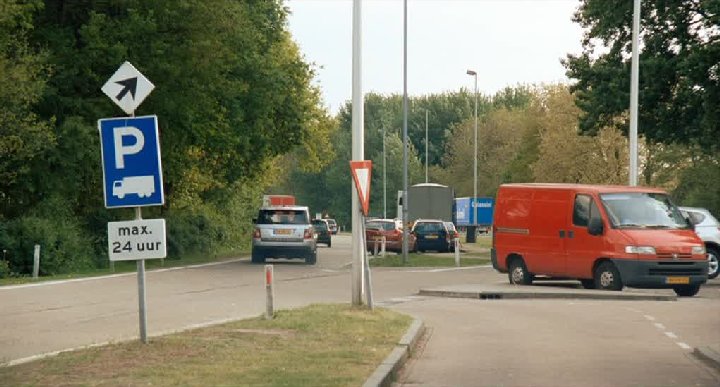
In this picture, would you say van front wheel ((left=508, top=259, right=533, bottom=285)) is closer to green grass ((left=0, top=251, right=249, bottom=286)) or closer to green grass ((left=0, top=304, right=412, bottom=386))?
green grass ((left=0, top=251, right=249, bottom=286))

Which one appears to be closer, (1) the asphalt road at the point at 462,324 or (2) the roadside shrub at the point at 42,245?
(1) the asphalt road at the point at 462,324

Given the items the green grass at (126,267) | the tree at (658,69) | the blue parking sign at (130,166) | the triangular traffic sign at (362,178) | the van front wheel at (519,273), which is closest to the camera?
the blue parking sign at (130,166)

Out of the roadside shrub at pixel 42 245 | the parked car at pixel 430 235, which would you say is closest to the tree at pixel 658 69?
the parked car at pixel 430 235

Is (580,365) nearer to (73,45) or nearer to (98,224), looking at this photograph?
(73,45)

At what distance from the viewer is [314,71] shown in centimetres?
5369

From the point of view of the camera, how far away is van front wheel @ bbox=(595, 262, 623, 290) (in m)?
25.8

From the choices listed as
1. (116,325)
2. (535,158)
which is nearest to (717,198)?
(535,158)

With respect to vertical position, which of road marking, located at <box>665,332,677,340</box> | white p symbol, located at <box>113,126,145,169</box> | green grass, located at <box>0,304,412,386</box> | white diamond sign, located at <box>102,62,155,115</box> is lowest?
road marking, located at <box>665,332,677,340</box>

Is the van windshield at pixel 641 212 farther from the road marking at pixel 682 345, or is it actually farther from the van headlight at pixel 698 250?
the road marking at pixel 682 345

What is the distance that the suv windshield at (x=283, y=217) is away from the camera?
40.0m

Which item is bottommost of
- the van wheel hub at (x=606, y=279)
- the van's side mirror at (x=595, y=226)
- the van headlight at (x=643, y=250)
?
the van wheel hub at (x=606, y=279)

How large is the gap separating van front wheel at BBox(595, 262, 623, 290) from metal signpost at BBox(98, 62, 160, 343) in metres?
14.7

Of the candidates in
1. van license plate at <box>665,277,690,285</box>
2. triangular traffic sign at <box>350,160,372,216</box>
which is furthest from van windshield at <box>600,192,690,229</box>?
triangular traffic sign at <box>350,160,372,216</box>

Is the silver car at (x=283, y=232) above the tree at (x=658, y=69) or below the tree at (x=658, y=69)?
below
